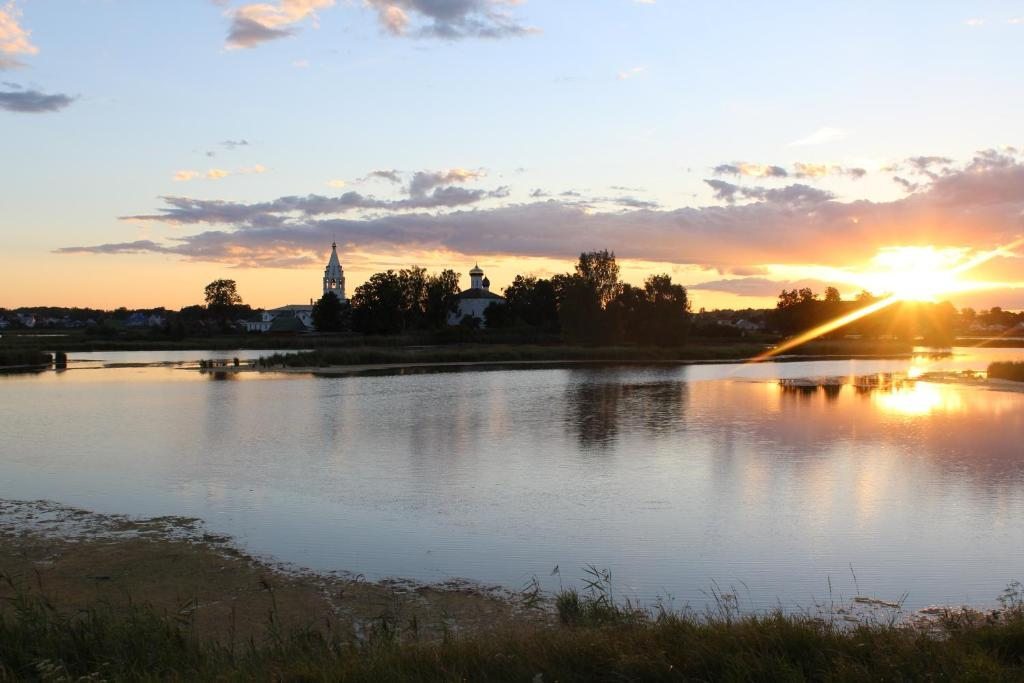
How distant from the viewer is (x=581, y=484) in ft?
53.6

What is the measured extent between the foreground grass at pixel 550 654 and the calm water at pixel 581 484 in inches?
106

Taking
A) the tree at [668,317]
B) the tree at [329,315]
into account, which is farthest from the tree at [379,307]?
the tree at [668,317]

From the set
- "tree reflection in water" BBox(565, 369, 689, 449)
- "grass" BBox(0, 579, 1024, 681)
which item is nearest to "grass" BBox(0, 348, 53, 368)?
"tree reflection in water" BBox(565, 369, 689, 449)

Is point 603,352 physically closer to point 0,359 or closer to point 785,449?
point 0,359

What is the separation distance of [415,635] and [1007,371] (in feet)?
160

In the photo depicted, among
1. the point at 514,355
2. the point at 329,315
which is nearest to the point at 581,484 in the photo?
the point at 514,355

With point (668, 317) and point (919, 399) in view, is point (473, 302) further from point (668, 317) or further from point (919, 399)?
point (919, 399)

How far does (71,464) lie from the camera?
62.6ft

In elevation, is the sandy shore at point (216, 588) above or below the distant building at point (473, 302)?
below

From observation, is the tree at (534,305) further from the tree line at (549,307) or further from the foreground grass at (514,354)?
the foreground grass at (514,354)

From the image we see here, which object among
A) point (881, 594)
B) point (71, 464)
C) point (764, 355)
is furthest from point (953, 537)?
point (764, 355)

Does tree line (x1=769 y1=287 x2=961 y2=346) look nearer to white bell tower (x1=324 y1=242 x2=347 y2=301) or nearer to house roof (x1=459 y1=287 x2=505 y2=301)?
house roof (x1=459 y1=287 x2=505 y2=301)

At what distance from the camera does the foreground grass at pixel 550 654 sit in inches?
225

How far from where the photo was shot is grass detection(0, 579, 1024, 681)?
5.71 m
